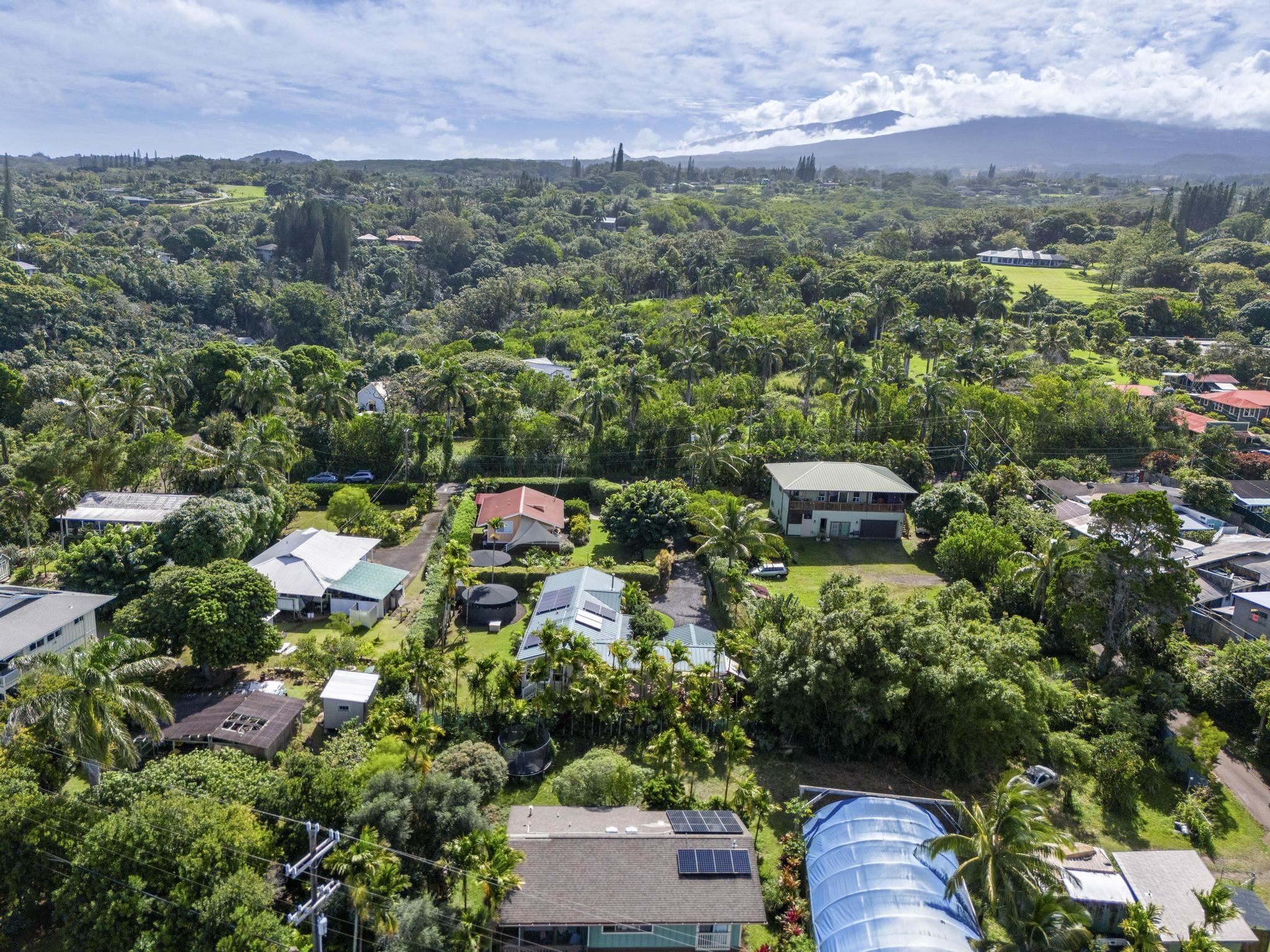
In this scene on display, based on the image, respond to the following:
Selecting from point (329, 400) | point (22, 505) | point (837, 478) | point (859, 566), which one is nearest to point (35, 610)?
point (22, 505)

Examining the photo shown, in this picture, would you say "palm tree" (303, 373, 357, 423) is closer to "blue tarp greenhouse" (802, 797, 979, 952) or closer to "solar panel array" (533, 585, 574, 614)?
"solar panel array" (533, 585, 574, 614)

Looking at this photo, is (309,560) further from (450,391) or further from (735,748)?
(735,748)

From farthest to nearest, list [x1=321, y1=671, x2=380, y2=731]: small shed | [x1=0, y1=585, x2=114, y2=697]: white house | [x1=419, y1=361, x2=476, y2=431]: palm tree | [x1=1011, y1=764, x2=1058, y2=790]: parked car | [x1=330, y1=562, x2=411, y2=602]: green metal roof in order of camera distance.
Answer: [x1=419, y1=361, x2=476, y2=431]: palm tree → [x1=330, y1=562, x2=411, y2=602]: green metal roof → [x1=0, y1=585, x2=114, y2=697]: white house → [x1=321, y1=671, x2=380, y2=731]: small shed → [x1=1011, y1=764, x2=1058, y2=790]: parked car

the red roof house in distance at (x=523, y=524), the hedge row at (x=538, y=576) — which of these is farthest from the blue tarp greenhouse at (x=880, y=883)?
the red roof house in distance at (x=523, y=524)

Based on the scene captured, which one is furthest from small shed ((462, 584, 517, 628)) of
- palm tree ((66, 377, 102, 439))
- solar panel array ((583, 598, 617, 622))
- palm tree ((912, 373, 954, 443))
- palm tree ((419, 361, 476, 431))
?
palm tree ((912, 373, 954, 443))

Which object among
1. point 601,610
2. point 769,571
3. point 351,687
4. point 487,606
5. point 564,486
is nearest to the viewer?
point 351,687

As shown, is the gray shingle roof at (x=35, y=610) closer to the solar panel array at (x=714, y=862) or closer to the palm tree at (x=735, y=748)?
Result: the solar panel array at (x=714, y=862)
